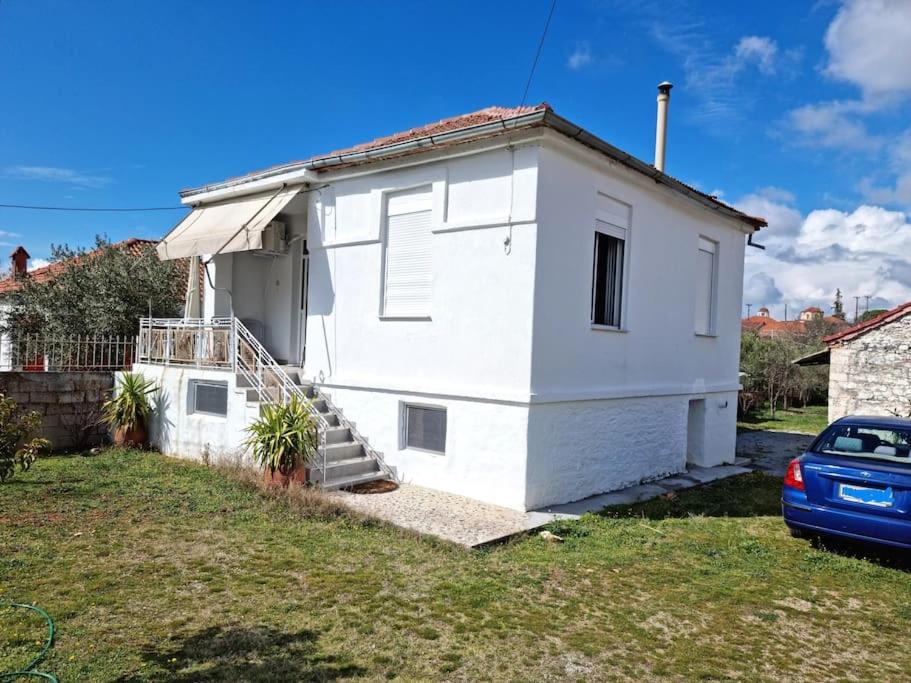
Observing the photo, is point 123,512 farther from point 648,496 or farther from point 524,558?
point 648,496

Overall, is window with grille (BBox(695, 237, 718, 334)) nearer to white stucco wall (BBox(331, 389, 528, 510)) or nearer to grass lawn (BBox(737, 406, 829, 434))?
white stucco wall (BBox(331, 389, 528, 510))

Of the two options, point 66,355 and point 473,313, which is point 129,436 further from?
point 473,313

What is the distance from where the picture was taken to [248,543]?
23.8 ft

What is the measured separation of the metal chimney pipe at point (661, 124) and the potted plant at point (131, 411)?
1244cm

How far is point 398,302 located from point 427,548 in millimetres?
4878

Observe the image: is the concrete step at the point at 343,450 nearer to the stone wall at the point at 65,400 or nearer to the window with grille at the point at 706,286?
the stone wall at the point at 65,400

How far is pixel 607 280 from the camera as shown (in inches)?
423

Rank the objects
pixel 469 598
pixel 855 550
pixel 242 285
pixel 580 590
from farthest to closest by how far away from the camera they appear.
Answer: pixel 242 285, pixel 855 550, pixel 580 590, pixel 469 598

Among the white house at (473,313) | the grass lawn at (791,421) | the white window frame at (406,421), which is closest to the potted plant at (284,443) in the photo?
the white house at (473,313)

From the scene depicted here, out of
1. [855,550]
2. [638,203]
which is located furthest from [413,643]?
[638,203]

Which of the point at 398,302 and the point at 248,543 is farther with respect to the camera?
the point at 398,302

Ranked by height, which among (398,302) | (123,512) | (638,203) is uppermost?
(638,203)

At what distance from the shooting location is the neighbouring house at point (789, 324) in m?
38.0

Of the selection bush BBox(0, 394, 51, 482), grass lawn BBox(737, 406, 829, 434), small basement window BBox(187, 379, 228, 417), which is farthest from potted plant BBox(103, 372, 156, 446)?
grass lawn BBox(737, 406, 829, 434)
